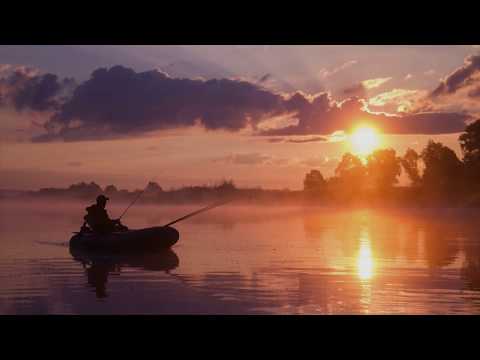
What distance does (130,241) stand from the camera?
10008 mm

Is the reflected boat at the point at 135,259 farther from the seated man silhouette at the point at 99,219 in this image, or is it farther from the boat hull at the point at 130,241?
the seated man silhouette at the point at 99,219

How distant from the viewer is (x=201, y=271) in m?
8.71

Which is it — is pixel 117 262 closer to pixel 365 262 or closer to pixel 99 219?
pixel 99 219

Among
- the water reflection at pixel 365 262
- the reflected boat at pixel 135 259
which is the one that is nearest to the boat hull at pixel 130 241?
the reflected boat at pixel 135 259

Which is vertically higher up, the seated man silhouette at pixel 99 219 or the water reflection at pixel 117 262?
the seated man silhouette at pixel 99 219

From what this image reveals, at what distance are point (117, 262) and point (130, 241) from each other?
432 millimetres

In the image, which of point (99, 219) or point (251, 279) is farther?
point (99, 219)

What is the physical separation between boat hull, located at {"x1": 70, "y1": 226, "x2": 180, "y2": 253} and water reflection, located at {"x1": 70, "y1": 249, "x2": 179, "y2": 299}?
110 millimetres

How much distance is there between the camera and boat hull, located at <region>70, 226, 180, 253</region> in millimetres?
10023

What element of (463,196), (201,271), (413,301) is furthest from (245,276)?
(463,196)

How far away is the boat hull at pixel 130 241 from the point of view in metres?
10.0

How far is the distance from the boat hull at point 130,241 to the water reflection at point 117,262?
0.11 metres

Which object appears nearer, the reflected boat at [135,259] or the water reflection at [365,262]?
the water reflection at [365,262]

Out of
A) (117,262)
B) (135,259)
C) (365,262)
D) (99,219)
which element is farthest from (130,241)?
(365,262)
